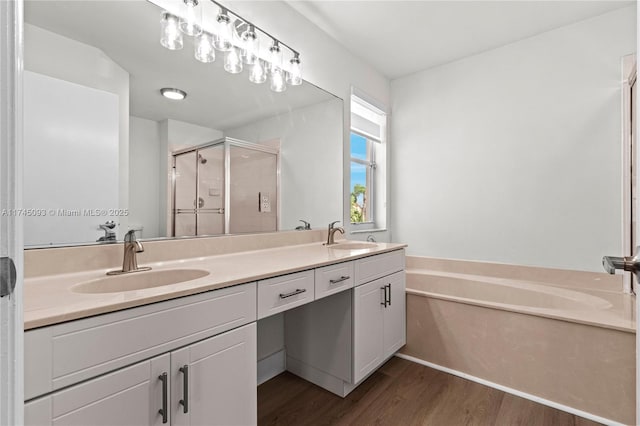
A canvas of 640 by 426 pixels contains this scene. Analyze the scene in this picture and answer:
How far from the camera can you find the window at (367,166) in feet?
9.98

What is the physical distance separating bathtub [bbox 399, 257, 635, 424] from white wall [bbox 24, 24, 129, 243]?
6.44ft

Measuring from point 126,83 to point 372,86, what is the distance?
223 cm

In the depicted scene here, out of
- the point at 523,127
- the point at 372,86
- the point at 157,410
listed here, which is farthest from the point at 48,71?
the point at 523,127

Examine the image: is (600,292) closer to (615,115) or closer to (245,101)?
(615,115)

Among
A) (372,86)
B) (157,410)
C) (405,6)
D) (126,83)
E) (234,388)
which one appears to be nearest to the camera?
(157,410)

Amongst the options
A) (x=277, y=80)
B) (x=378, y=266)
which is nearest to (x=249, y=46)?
(x=277, y=80)

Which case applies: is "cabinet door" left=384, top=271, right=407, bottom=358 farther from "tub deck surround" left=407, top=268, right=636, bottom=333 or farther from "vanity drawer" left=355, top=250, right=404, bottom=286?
"tub deck surround" left=407, top=268, right=636, bottom=333

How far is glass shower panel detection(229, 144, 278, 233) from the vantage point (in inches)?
72.4

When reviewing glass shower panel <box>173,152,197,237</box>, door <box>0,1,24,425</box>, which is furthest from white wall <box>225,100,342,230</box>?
door <box>0,1,24,425</box>

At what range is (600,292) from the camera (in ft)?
7.14

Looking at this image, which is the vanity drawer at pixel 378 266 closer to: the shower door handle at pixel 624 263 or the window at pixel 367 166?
the window at pixel 367 166

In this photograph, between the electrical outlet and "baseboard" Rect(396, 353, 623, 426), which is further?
the electrical outlet

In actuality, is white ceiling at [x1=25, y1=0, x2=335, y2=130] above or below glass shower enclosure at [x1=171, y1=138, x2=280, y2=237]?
above

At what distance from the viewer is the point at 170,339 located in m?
0.93
